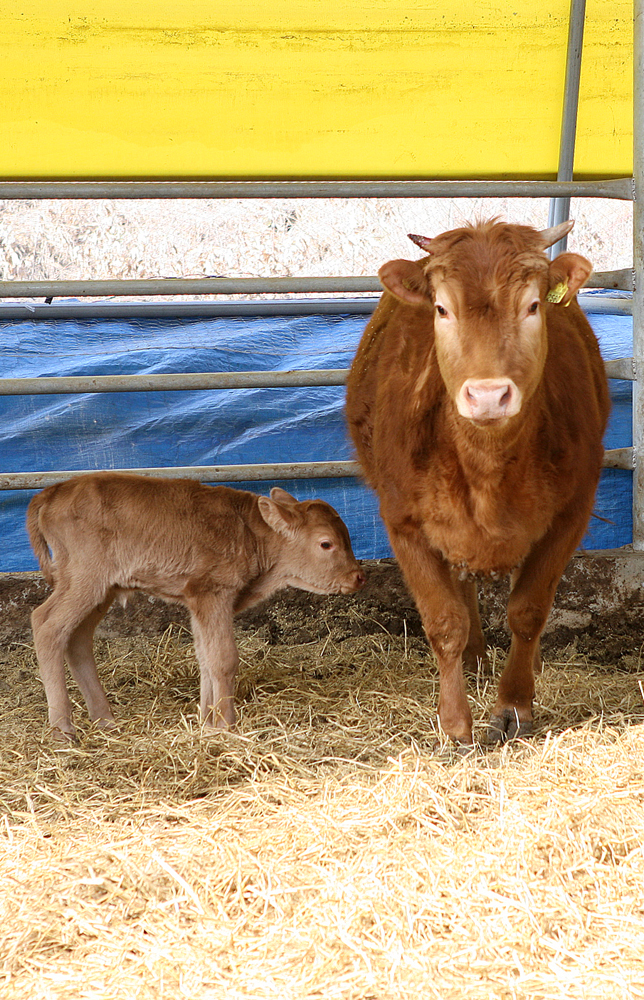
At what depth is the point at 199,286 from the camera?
4.79 metres

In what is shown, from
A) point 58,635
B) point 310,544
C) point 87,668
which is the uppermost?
→ point 310,544

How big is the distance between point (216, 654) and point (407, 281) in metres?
1.53

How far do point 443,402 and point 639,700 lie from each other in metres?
A: 1.36

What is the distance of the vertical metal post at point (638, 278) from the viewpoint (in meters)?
4.73

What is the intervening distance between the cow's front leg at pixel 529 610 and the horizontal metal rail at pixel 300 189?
2.00 metres

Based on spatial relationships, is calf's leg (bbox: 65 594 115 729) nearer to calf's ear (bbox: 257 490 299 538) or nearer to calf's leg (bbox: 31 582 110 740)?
calf's leg (bbox: 31 582 110 740)

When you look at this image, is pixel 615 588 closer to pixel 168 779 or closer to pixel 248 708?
pixel 248 708

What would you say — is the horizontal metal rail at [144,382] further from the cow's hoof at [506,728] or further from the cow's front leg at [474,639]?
the cow's hoof at [506,728]

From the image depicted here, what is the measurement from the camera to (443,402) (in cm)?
348

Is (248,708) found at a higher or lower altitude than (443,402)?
lower

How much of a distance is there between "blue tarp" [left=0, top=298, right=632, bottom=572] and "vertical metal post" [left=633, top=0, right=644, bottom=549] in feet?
0.90
